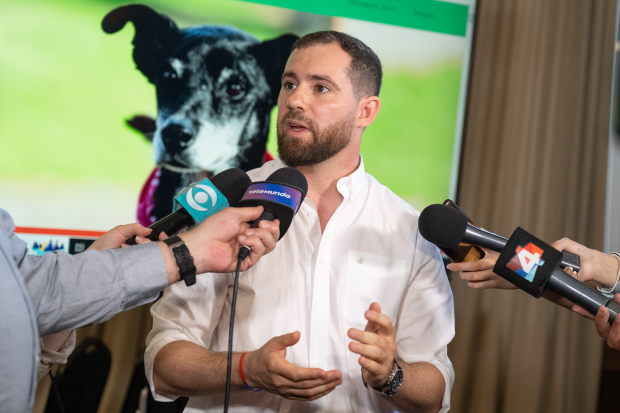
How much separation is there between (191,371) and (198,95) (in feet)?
5.83

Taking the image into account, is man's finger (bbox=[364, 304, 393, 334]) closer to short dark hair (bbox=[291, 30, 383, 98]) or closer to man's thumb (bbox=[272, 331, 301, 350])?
man's thumb (bbox=[272, 331, 301, 350])

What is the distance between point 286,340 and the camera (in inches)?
45.8


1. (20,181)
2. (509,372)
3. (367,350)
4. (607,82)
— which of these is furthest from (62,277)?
(607,82)

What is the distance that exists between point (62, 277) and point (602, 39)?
3.59 m

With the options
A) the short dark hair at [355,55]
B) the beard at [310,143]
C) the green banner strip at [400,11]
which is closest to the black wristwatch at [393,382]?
the beard at [310,143]

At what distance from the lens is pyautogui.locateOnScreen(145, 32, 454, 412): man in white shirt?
1436 mm

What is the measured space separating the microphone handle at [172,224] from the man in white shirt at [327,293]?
34 centimetres

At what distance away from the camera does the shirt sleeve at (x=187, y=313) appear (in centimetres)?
150

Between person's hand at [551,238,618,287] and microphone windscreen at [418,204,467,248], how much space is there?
50cm

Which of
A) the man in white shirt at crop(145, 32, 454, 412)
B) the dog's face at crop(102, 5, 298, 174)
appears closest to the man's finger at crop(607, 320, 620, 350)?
the man in white shirt at crop(145, 32, 454, 412)

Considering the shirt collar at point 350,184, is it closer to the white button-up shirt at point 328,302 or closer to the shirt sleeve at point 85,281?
the white button-up shirt at point 328,302

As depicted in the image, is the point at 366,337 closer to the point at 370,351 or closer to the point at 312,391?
the point at 370,351

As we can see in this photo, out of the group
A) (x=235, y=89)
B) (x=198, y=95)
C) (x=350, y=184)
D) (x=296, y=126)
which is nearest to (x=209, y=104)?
(x=198, y=95)

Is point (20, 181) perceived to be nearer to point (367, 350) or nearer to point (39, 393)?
point (39, 393)
